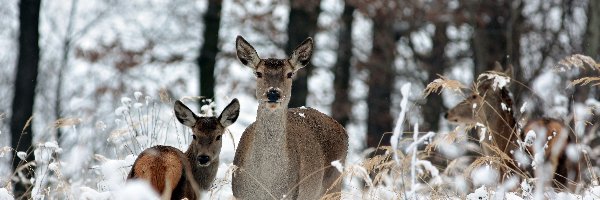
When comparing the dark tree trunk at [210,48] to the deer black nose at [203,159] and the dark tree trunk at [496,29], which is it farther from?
the deer black nose at [203,159]

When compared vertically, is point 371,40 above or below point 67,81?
above

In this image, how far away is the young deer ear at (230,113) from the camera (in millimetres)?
8148

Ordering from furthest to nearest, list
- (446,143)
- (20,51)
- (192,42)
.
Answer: (192,42) < (20,51) < (446,143)

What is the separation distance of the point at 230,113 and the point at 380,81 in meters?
15.1

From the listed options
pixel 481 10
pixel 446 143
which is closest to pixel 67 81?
pixel 481 10

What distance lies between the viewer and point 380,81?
23172 millimetres

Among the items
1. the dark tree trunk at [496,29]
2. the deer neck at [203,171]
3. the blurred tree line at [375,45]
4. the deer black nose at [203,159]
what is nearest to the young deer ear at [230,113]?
the deer neck at [203,171]

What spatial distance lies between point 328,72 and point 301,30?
3550mm

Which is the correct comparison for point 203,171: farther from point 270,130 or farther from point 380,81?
point 380,81

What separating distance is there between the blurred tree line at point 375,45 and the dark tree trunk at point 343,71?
0.03m

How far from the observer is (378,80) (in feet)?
76.2

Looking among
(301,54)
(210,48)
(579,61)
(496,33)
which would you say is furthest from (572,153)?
(496,33)

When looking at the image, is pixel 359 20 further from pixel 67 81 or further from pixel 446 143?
pixel 446 143

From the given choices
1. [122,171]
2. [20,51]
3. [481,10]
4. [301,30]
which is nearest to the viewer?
[122,171]
